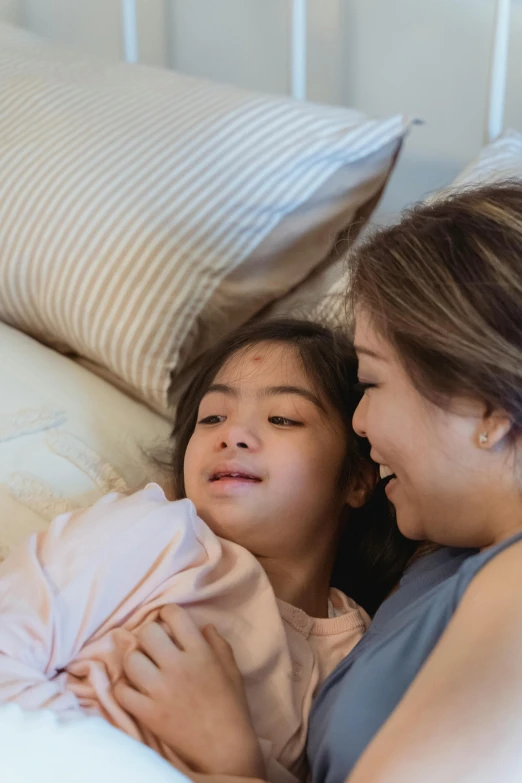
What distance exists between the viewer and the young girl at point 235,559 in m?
0.76

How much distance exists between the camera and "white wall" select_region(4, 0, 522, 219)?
4.53ft

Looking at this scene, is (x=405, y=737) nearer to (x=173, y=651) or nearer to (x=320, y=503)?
(x=173, y=651)

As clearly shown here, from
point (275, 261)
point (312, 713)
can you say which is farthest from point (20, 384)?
point (312, 713)

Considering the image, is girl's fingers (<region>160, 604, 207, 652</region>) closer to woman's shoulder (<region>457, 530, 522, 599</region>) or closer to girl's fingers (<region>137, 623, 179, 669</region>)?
girl's fingers (<region>137, 623, 179, 669</region>)

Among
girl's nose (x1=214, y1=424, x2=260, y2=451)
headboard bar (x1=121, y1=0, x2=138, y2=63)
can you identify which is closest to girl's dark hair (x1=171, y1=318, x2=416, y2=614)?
girl's nose (x1=214, y1=424, x2=260, y2=451)

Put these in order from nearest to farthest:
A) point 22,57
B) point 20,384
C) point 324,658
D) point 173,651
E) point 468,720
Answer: point 468,720
point 173,651
point 324,658
point 20,384
point 22,57


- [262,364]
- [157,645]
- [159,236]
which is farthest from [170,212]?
[157,645]

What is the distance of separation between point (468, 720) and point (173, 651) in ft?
1.15

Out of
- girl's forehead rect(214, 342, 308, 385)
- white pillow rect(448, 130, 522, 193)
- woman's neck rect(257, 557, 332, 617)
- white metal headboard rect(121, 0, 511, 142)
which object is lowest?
woman's neck rect(257, 557, 332, 617)

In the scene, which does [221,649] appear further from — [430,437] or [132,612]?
[430,437]

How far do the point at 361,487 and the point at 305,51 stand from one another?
2.92 ft

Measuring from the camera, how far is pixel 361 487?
41.1 inches

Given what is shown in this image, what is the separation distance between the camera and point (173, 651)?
77 centimetres

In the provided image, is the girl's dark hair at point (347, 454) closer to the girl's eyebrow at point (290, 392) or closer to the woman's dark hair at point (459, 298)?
the girl's eyebrow at point (290, 392)
